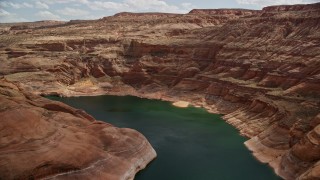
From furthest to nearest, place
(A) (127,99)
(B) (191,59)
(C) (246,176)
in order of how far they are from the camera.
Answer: (B) (191,59) < (A) (127,99) < (C) (246,176)

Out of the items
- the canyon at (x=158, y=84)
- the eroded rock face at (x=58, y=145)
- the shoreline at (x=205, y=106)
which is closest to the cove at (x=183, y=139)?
the shoreline at (x=205, y=106)

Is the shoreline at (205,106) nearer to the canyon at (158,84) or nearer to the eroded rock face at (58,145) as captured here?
the canyon at (158,84)

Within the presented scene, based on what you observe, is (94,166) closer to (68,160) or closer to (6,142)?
(68,160)

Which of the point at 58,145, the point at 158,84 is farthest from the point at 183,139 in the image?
the point at 158,84

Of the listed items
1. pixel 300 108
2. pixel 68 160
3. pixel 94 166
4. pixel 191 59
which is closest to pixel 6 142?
pixel 68 160

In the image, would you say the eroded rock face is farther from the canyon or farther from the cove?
the cove

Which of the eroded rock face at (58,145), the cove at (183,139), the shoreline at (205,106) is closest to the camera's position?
the eroded rock face at (58,145)
